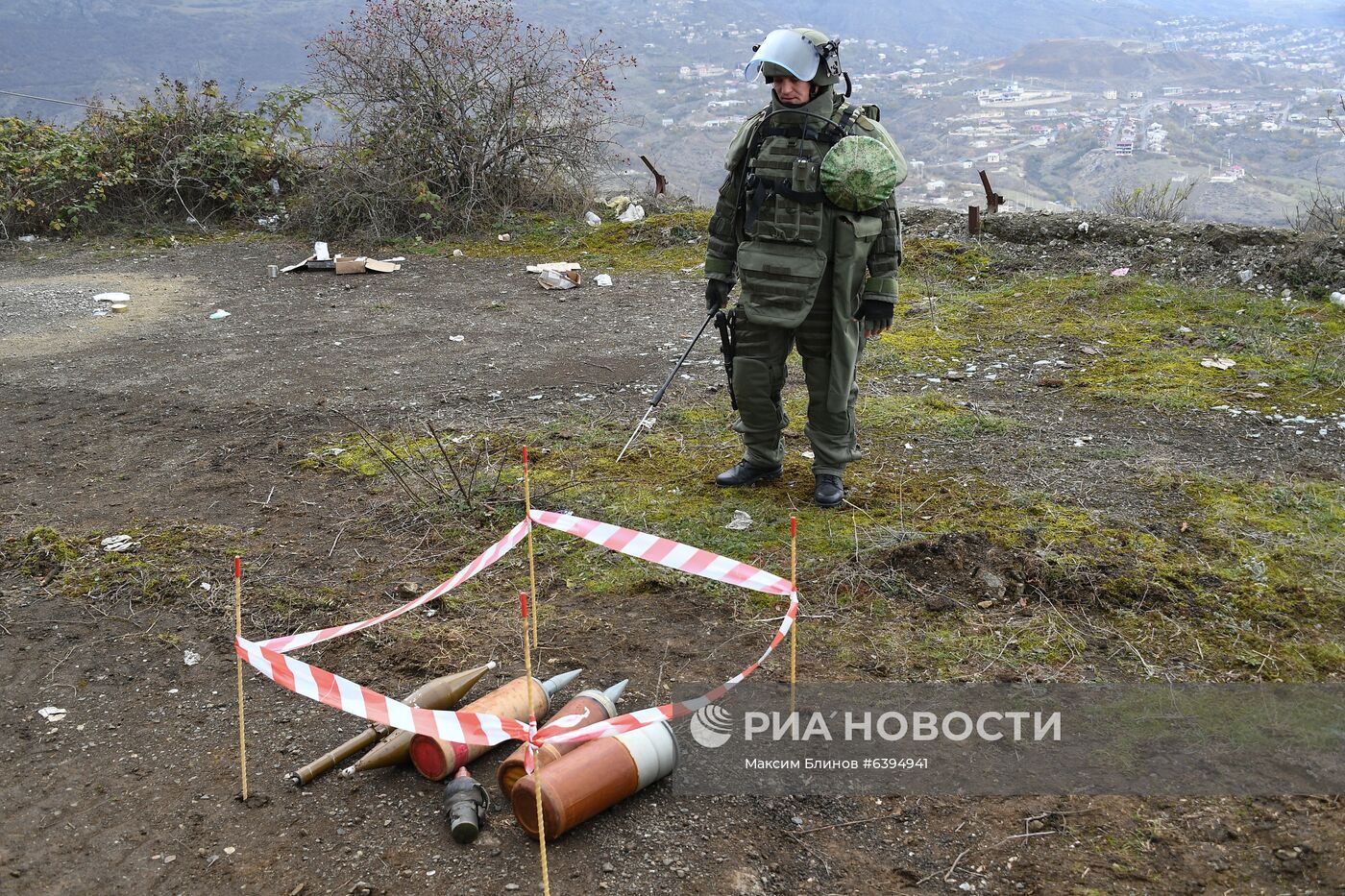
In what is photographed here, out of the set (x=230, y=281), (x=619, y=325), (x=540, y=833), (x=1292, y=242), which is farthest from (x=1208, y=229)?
(x=230, y=281)

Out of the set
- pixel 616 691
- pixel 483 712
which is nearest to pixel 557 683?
pixel 616 691

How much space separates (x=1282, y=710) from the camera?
3166 mm

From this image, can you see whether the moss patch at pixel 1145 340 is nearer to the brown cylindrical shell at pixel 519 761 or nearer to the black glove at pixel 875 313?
the black glove at pixel 875 313

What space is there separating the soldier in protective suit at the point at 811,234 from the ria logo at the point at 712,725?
163 centimetres

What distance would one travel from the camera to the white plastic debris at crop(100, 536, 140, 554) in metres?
4.38

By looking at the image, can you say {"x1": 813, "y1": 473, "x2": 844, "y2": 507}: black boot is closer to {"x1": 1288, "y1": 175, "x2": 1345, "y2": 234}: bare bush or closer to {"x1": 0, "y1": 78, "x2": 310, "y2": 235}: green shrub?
{"x1": 1288, "y1": 175, "x2": 1345, "y2": 234}: bare bush

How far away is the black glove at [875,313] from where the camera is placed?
4.41m

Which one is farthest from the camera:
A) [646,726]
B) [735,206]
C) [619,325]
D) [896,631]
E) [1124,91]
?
[1124,91]

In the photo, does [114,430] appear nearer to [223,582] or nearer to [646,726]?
[223,582]

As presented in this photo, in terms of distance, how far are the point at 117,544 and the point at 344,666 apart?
158 cm

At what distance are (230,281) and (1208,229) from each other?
857 centimetres

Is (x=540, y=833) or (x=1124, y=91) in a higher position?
(x=1124, y=91)

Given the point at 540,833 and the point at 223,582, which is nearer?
the point at 540,833

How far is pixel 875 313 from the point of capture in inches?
174
